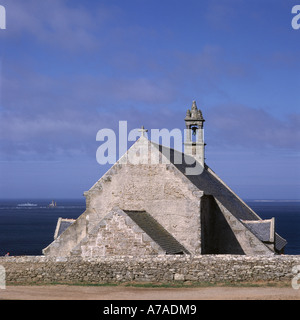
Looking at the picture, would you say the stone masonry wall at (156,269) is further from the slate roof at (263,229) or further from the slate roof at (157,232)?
the slate roof at (263,229)

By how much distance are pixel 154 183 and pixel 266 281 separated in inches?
305

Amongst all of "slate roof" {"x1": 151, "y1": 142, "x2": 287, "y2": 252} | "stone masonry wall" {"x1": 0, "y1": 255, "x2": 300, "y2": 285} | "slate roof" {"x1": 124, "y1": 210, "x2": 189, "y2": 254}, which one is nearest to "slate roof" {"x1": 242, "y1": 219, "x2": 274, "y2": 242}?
"slate roof" {"x1": 151, "y1": 142, "x2": 287, "y2": 252}

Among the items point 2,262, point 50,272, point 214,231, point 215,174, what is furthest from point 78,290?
point 215,174

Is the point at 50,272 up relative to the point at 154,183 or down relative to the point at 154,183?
down

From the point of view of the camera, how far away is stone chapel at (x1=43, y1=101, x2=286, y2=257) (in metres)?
22.8

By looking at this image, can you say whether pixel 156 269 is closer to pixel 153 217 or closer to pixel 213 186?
pixel 153 217

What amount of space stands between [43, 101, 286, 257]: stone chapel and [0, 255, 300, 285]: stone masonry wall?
4.75 ft

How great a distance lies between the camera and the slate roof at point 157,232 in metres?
23.1

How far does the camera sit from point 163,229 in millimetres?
25094

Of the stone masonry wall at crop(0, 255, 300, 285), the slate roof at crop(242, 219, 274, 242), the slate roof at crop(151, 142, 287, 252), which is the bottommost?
the stone masonry wall at crop(0, 255, 300, 285)

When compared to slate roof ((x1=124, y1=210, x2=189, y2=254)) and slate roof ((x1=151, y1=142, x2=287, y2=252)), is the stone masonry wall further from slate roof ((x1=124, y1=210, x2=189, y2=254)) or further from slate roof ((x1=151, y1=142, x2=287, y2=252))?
slate roof ((x1=151, y1=142, x2=287, y2=252))

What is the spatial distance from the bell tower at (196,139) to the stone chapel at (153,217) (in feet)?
16.1
